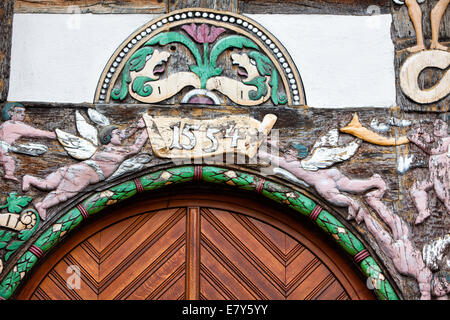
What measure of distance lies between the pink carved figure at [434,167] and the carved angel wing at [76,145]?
1.76m

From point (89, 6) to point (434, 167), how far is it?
83.8 inches

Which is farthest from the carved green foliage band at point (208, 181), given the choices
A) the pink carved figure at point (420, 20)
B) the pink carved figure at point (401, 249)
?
the pink carved figure at point (420, 20)

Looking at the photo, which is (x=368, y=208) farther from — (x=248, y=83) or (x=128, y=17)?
(x=128, y=17)

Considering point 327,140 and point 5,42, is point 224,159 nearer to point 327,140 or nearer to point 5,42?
point 327,140

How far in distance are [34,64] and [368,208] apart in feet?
6.58

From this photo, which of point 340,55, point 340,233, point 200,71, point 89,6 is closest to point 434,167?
point 340,233

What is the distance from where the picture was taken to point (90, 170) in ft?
18.1

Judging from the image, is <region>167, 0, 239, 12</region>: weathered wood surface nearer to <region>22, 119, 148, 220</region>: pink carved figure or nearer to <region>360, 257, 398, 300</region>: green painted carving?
<region>22, 119, 148, 220</region>: pink carved figure

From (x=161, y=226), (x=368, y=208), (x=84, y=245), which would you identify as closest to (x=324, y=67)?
(x=368, y=208)

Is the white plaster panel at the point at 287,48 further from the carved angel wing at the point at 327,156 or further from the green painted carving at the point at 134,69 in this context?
the carved angel wing at the point at 327,156

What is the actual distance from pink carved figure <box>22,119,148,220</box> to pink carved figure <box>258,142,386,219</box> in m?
0.72

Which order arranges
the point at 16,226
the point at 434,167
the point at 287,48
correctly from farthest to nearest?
the point at 287,48
the point at 434,167
the point at 16,226

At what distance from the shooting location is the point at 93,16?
18.9 feet
